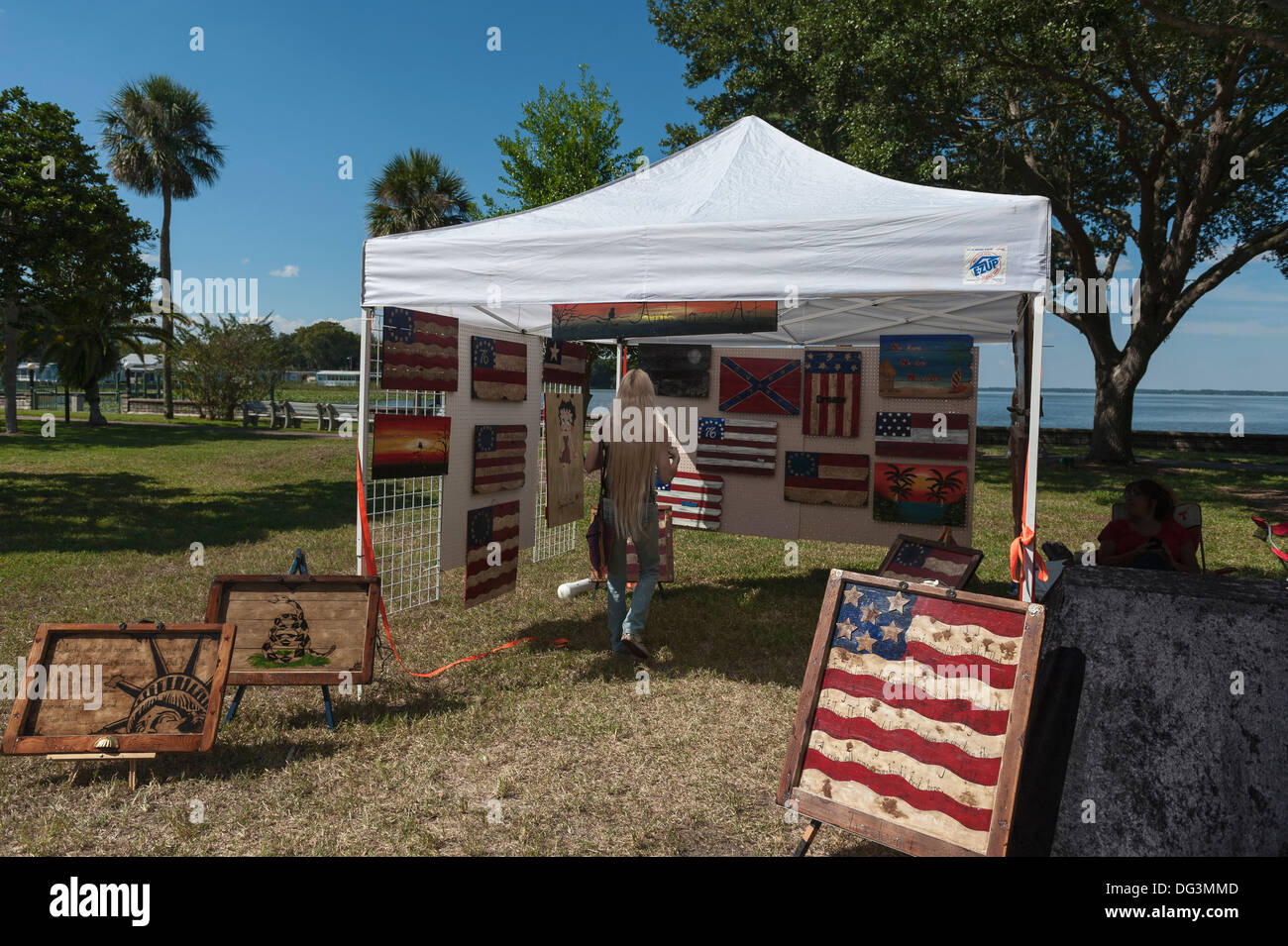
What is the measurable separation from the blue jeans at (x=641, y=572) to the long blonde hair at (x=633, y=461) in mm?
63

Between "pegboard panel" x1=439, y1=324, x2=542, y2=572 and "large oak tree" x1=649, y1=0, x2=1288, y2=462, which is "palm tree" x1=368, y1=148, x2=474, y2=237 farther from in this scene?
"pegboard panel" x1=439, y1=324, x2=542, y2=572

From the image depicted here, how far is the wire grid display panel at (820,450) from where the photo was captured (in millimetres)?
7570

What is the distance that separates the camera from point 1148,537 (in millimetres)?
4578

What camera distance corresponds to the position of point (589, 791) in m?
3.61

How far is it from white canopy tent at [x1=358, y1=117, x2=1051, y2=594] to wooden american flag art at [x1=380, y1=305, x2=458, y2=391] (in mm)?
172

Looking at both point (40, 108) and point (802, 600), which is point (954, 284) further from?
point (40, 108)

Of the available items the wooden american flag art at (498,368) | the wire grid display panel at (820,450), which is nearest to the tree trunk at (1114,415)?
the wire grid display panel at (820,450)

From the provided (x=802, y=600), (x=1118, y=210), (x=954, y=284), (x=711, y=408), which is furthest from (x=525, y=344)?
(x=1118, y=210)

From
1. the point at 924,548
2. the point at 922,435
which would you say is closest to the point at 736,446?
the point at 922,435

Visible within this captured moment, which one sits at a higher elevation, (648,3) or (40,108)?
(648,3)

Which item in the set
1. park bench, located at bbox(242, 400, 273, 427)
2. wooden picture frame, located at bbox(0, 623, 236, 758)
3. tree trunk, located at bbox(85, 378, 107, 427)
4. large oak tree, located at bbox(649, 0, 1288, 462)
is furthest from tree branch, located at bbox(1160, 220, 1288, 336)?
tree trunk, located at bbox(85, 378, 107, 427)

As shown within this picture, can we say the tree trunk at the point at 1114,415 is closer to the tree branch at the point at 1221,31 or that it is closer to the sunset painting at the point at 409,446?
the tree branch at the point at 1221,31

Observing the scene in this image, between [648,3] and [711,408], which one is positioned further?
[648,3]

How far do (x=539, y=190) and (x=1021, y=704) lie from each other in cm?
2275
